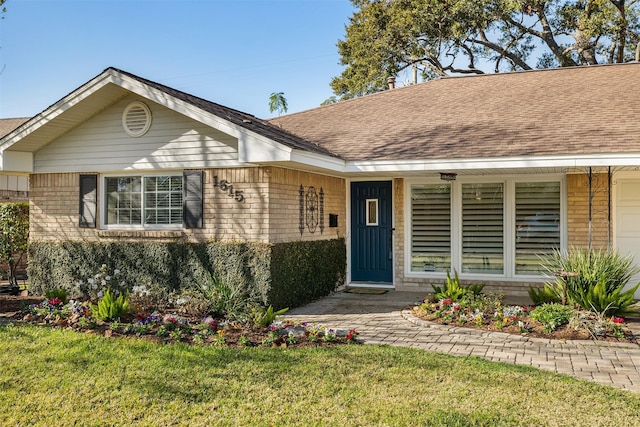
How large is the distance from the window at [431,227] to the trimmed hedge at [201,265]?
174 cm

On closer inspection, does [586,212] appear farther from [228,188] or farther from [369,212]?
[228,188]

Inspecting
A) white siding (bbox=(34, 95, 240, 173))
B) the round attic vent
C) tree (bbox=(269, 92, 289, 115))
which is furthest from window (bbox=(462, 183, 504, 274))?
tree (bbox=(269, 92, 289, 115))

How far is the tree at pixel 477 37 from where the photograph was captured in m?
23.0

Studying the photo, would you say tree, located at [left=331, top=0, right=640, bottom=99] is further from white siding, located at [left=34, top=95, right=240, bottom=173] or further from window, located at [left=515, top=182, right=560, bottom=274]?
white siding, located at [left=34, top=95, right=240, bottom=173]

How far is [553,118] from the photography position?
1050 cm

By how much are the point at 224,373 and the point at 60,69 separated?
48.2 ft

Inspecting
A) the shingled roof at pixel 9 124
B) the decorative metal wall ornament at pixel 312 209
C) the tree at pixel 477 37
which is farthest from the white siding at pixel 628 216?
the shingled roof at pixel 9 124

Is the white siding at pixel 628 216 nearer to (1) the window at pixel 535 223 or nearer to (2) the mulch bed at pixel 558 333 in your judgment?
(1) the window at pixel 535 223

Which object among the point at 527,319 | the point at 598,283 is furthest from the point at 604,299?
the point at 527,319

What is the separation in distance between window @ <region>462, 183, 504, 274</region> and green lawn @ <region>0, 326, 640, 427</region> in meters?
5.15

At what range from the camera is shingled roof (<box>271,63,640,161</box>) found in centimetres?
923

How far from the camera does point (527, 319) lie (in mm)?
7617

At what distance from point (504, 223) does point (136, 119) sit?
718 cm

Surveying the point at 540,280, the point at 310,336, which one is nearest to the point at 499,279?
the point at 540,280
